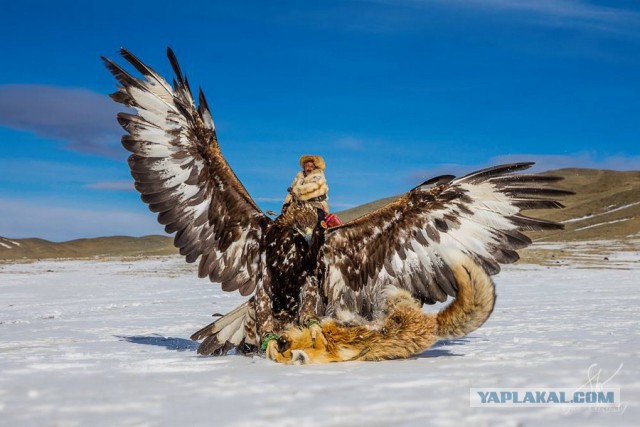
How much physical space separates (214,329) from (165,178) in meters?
1.58

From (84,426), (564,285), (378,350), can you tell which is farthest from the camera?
(564,285)

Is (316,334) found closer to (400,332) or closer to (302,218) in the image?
(400,332)

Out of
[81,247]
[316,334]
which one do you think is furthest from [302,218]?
[81,247]

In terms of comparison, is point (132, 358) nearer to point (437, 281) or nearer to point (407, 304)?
point (407, 304)

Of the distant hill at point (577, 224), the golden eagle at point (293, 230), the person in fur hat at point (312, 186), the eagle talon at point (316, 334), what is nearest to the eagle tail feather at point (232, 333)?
the golden eagle at point (293, 230)

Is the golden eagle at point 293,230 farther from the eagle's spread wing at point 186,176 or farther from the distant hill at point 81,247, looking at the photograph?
the distant hill at point 81,247

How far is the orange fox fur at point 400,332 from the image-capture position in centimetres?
Result: 506

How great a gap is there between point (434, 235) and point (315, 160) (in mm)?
1297

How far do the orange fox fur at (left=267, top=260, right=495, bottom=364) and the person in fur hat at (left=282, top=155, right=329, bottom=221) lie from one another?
1.03m

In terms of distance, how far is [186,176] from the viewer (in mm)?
6172

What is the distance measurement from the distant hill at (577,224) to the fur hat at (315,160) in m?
44.5

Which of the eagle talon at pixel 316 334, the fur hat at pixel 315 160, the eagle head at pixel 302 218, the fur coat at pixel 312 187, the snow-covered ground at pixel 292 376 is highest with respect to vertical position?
the fur hat at pixel 315 160

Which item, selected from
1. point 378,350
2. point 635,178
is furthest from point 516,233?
point 635,178

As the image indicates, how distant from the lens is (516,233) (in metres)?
5.65
